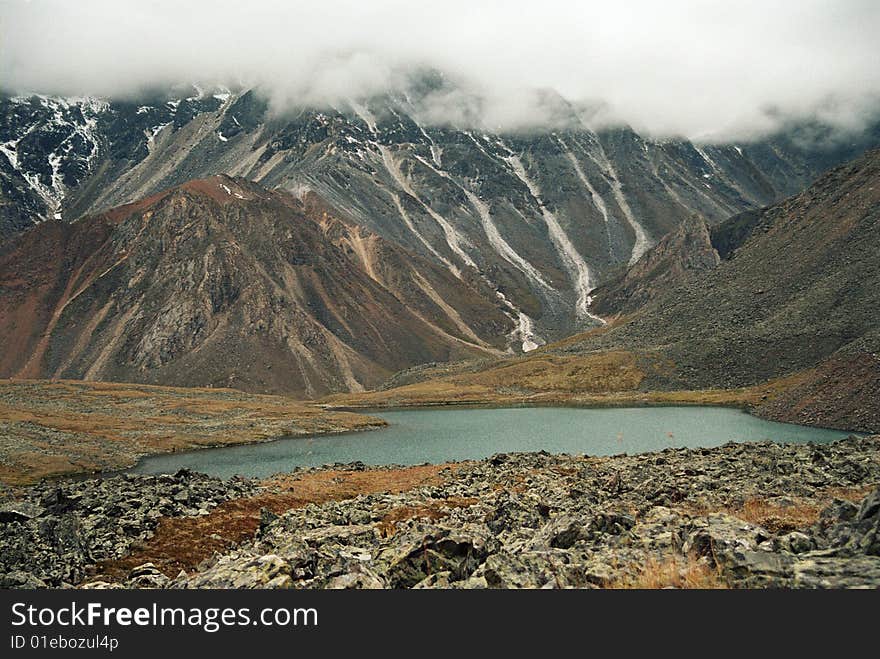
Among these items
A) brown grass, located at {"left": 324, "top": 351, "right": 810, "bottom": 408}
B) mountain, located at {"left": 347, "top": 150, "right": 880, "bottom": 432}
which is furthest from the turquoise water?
brown grass, located at {"left": 324, "top": 351, "right": 810, "bottom": 408}

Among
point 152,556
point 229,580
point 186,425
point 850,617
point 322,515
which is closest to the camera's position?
point 850,617

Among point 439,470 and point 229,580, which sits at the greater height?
point 439,470

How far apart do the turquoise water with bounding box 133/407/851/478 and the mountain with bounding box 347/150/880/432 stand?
1727 centimetres

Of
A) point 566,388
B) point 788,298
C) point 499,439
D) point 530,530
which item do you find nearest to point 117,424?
point 499,439

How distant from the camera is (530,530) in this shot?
23156mm

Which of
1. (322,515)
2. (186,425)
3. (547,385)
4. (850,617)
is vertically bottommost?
(850,617)

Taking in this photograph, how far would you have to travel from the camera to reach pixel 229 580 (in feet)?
53.2

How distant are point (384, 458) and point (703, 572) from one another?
71750 mm

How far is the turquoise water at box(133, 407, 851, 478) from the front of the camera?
8119 centimetres

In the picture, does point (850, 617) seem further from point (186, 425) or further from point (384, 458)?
point (186, 425)

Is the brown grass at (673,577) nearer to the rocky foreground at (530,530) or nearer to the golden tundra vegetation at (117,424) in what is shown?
the rocky foreground at (530,530)

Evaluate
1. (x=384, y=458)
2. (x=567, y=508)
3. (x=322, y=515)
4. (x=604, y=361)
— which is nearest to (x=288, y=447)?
(x=384, y=458)

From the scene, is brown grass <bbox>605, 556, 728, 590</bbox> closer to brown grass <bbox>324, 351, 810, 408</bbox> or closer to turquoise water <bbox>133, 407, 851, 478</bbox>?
turquoise water <bbox>133, 407, 851, 478</bbox>

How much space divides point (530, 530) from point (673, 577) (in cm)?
1050
